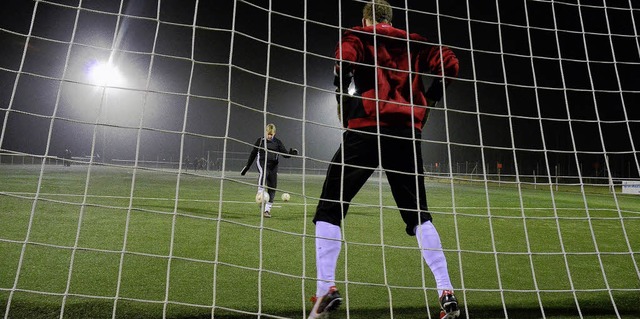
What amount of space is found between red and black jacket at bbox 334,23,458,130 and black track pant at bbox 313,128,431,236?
96 mm

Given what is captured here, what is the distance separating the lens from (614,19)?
1725 centimetres

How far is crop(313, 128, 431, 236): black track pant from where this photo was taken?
110 inches

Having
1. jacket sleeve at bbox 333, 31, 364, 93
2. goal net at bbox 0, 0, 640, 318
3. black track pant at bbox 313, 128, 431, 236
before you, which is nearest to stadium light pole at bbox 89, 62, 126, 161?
goal net at bbox 0, 0, 640, 318

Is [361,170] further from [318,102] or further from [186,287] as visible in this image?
[318,102]

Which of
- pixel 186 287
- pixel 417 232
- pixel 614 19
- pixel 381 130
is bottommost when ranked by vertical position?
pixel 186 287

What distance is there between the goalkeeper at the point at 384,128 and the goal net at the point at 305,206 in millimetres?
139

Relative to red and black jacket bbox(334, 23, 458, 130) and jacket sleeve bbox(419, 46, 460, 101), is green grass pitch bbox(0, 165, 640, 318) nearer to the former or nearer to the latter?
red and black jacket bbox(334, 23, 458, 130)

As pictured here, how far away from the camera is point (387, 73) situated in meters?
2.97

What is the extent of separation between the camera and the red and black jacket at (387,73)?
9.29 ft

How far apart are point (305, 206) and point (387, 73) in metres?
1.08

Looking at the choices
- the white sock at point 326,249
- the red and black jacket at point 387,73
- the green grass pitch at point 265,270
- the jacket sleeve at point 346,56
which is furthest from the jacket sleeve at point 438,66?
the white sock at point 326,249

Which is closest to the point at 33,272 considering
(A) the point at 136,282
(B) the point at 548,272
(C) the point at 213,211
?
(A) the point at 136,282

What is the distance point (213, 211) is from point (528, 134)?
96.0ft

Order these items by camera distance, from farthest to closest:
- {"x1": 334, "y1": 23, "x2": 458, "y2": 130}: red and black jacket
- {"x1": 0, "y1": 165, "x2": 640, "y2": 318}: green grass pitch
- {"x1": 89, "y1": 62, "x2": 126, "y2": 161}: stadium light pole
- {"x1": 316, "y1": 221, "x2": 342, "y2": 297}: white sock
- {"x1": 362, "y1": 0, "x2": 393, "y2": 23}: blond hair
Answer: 1. {"x1": 89, "y1": 62, "x2": 126, "y2": 161}: stadium light pole
2. {"x1": 362, "y1": 0, "x2": 393, "y2": 23}: blond hair
3. {"x1": 334, "y1": 23, "x2": 458, "y2": 130}: red and black jacket
4. {"x1": 316, "y1": 221, "x2": 342, "y2": 297}: white sock
5. {"x1": 0, "y1": 165, "x2": 640, "y2": 318}: green grass pitch
